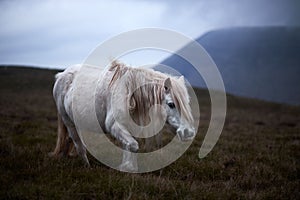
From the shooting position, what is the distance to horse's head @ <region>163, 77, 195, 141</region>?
5.11 metres

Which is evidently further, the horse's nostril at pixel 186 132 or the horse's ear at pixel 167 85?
the horse's ear at pixel 167 85

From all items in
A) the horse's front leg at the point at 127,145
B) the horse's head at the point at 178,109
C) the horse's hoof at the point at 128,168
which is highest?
the horse's head at the point at 178,109

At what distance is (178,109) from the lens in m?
5.26

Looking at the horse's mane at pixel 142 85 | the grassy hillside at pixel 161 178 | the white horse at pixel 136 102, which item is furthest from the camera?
the horse's mane at pixel 142 85

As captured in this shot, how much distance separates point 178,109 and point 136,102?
0.92 m

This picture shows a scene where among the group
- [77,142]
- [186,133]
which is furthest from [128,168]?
[77,142]

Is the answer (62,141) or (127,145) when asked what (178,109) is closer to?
(127,145)

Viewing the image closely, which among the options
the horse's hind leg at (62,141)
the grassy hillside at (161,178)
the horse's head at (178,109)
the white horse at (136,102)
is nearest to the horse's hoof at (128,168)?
the white horse at (136,102)

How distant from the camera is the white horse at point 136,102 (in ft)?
17.3

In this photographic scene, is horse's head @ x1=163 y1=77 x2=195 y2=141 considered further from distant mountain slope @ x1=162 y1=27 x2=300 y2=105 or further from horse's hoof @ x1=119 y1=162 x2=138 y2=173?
distant mountain slope @ x1=162 y1=27 x2=300 y2=105

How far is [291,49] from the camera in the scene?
630ft

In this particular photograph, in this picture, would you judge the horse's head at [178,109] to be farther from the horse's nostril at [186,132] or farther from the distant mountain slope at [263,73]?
the distant mountain slope at [263,73]

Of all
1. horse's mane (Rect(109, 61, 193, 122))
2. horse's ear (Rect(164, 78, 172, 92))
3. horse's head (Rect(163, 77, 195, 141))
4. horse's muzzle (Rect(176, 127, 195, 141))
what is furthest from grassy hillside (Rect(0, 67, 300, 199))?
horse's ear (Rect(164, 78, 172, 92))

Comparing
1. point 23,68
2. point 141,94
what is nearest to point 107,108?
point 141,94
